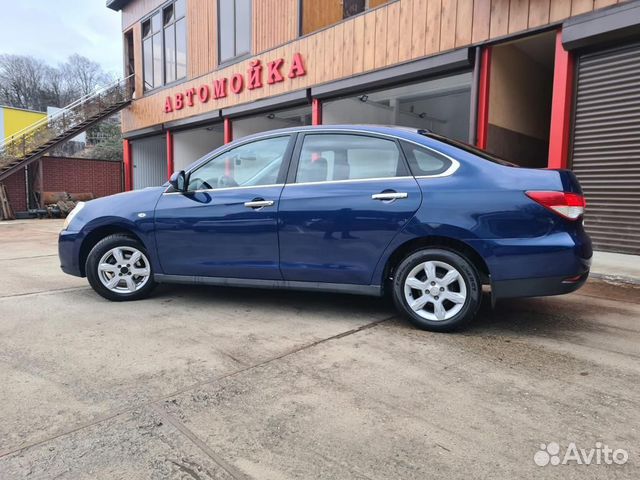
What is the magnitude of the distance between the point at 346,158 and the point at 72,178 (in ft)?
66.3

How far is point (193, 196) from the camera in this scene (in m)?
4.33

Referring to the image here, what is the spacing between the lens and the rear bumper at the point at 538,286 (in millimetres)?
Answer: 3299

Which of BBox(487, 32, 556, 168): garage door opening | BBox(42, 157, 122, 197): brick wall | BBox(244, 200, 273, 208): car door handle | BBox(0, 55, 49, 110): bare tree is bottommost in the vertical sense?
BBox(244, 200, 273, 208): car door handle

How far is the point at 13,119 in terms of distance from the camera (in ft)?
118

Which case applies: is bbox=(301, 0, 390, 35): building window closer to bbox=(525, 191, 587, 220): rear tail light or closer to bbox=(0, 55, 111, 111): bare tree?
bbox=(525, 191, 587, 220): rear tail light

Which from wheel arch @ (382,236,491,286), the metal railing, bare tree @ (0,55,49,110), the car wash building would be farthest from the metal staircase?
bare tree @ (0,55,49,110)

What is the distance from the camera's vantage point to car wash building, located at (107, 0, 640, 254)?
693cm

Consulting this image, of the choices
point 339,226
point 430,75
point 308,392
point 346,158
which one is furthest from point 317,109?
point 308,392

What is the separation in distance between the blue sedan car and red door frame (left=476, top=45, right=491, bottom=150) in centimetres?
507

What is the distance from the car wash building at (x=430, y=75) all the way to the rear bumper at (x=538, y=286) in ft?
15.1

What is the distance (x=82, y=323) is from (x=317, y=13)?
10.5 meters

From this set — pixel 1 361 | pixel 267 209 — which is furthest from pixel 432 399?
pixel 1 361

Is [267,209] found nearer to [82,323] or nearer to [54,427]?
[82,323]

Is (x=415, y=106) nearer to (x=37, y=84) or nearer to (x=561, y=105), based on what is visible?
(x=561, y=105)
